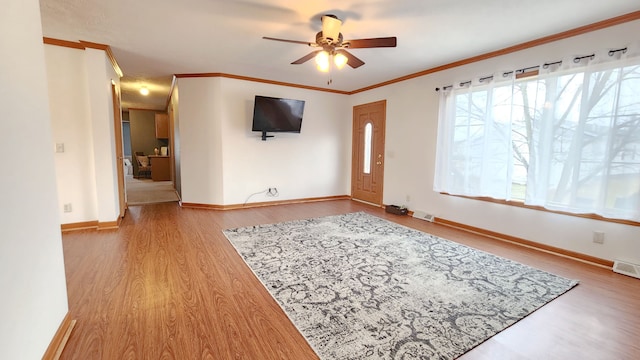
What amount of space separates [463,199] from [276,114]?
3.68 meters

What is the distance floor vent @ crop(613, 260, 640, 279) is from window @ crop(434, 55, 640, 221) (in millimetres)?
465

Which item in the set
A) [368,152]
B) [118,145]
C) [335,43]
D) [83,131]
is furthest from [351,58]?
[118,145]

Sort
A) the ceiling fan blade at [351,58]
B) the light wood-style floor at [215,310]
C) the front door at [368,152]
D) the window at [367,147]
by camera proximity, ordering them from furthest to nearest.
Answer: the window at [367,147]
the front door at [368,152]
the ceiling fan blade at [351,58]
the light wood-style floor at [215,310]

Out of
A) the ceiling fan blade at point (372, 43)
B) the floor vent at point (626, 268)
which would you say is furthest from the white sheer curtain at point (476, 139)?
the ceiling fan blade at point (372, 43)

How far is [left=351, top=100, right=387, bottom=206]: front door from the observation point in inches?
227

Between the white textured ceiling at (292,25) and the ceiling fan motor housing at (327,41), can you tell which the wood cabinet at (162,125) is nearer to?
the white textured ceiling at (292,25)

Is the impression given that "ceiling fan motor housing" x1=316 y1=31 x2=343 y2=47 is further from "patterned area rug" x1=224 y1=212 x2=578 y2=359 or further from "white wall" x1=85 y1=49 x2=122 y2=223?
"white wall" x1=85 y1=49 x2=122 y2=223

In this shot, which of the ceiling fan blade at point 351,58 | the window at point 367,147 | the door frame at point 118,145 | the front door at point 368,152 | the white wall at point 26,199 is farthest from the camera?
the window at point 367,147

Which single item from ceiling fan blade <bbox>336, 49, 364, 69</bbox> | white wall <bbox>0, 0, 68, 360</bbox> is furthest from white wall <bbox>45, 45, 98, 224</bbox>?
ceiling fan blade <bbox>336, 49, 364, 69</bbox>

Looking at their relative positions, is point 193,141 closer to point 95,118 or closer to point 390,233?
point 95,118

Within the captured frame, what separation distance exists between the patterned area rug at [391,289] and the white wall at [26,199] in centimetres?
138

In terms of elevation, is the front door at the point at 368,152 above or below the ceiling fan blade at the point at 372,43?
below

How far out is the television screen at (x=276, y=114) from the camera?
208 inches

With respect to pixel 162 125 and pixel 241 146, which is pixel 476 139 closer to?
pixel 241 146
